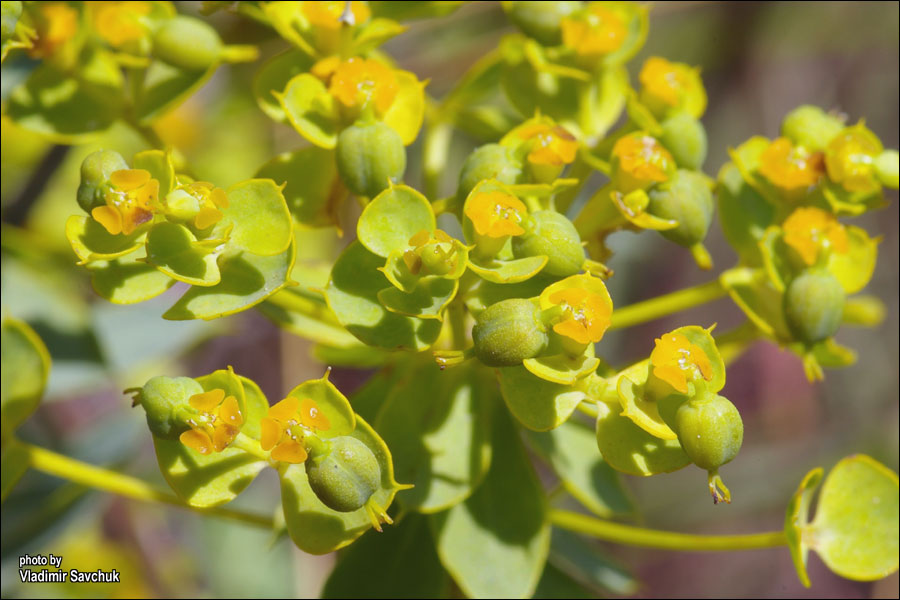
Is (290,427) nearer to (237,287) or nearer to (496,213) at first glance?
(237,287)

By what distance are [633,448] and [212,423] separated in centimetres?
59

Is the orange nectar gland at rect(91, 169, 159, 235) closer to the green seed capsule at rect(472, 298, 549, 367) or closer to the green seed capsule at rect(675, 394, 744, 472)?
the green seed capsule at rect(472, 298, 549, 367)

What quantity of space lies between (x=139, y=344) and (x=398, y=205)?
132 cm

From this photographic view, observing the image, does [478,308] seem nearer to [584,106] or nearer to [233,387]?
[233,387]

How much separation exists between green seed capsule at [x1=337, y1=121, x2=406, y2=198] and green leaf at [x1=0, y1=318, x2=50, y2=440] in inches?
26.9

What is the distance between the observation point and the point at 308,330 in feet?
5.67

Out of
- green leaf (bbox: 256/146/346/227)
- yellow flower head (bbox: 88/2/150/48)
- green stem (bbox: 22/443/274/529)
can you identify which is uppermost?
yellow flower head (bbox: 88/2/150/48)

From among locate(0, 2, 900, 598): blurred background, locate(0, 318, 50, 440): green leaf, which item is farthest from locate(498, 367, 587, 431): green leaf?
locate(0, 2, 900, 598): blurred background

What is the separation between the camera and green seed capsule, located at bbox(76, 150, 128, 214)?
133cm

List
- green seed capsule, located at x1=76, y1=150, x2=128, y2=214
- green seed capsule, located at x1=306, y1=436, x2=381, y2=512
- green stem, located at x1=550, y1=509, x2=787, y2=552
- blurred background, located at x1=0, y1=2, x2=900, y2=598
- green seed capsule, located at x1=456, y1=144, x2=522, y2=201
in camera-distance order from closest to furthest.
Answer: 1. green seed capsule, located at x1=306, y1=436, x2=381, y2=512
2. green seed capsule, located at x1=76, y1=150, x2=128, y2=214
3. green seed capsule, located at x1=456, y1=144, x2=522, y2=201
4. green stem, located at x1=550, y1=509, x2=787, y2=552
5. blurred background, located at x1=0, y1=2, x2=900, y2=598

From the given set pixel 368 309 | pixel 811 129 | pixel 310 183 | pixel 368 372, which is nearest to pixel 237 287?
pixel 368 309

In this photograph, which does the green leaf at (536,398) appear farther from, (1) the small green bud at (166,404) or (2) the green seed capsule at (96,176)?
(2) the green seed capsule at (96,176)

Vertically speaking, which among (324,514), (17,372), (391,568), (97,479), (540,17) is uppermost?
(540,17)

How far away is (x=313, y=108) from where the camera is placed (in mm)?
1560
